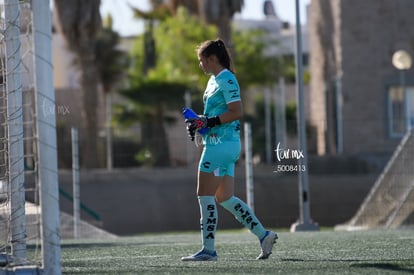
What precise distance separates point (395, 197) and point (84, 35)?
15380 millimetres

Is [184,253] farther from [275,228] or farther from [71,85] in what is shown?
[71,85]

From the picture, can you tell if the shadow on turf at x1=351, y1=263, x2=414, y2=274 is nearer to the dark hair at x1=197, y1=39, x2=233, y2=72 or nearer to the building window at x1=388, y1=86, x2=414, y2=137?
the dark hair at x1=197, y1=39, x2=233, y2=72

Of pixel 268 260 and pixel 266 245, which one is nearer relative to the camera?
pixel 268 260

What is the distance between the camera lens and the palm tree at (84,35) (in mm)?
35188

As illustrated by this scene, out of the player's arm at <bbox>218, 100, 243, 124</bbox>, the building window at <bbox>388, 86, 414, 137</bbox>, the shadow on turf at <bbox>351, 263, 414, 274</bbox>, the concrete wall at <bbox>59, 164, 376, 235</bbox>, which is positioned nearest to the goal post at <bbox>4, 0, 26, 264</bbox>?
the player's arm at <bbox>218, 100, 243, 124</bbox>

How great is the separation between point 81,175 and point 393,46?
1074 centimetres

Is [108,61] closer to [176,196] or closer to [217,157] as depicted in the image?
[176,196]

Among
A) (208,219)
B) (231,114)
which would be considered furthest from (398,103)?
(231,114)

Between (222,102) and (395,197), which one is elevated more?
(222,102)

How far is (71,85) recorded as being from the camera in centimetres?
5844

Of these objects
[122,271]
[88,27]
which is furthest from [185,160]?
[122,271]

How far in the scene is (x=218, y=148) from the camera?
897cm

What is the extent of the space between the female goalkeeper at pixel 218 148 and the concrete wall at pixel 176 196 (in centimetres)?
1849

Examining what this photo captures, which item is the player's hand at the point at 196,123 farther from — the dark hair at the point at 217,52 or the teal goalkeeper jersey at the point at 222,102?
the dark hair at the point at 217,52
